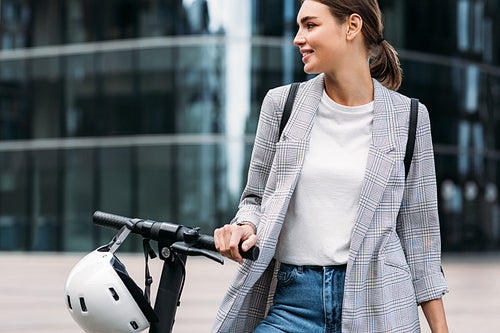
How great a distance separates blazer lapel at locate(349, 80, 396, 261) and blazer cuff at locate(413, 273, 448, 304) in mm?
273

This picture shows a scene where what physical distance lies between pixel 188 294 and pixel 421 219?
29.5ft

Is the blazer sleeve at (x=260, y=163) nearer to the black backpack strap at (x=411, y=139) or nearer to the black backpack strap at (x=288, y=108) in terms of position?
the black backpack strap at (x=288, y=108)

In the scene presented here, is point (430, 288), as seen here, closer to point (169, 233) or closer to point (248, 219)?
point (248, 219)

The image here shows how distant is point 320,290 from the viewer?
7.23 ft

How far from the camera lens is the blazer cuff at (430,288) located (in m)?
2.30

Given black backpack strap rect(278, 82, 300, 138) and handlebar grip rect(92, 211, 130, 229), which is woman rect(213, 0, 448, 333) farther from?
handlebar grip rect(92, 211, 130, 229)

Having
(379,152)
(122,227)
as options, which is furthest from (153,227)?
(379,152)

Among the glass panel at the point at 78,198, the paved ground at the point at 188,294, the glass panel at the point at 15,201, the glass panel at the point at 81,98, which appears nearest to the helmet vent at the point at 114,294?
the paved ground at the point at 188,294

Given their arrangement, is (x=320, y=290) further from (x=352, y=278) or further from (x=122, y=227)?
(x=122, y=227)

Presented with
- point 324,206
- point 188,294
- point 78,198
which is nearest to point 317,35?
point 324,206

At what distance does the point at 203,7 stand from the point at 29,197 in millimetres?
6875

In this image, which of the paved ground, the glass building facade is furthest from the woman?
the glass building facade

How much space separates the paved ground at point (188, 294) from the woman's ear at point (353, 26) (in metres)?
5.83

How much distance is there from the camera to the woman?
2.21 m
